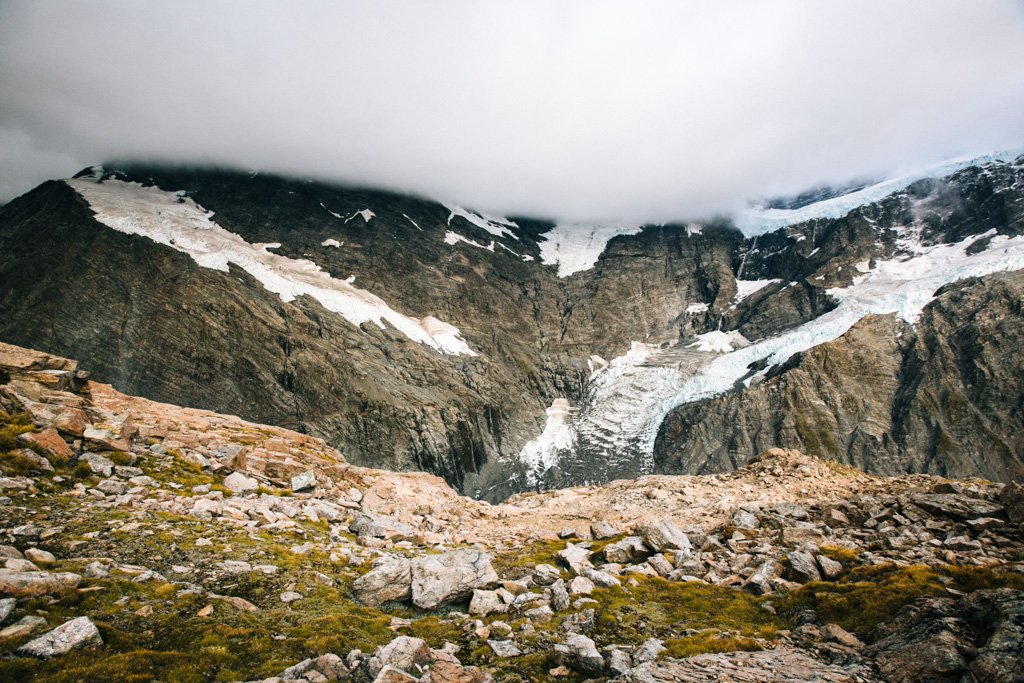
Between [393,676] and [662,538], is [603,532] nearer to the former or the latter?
[662,538]

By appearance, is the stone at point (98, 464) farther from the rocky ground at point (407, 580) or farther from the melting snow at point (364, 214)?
the melting snow at point (364, 214)

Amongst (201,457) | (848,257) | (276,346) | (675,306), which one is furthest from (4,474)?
(848,257)

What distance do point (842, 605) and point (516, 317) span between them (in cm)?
14532

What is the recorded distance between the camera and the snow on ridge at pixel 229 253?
93.4 metres

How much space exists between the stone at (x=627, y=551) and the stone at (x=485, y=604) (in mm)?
8883

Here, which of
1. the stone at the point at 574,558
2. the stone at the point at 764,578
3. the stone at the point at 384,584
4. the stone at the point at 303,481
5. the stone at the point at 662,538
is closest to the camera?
the stone at the point at 384,584

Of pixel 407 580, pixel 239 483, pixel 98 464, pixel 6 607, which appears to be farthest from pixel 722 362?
pixel 6 607

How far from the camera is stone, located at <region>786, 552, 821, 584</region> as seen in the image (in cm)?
1720

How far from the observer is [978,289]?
11638cm

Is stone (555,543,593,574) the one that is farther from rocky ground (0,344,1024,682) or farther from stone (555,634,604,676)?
stone (555,634,604,676)

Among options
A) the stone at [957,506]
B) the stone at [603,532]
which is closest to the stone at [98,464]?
the stone at [603,532]

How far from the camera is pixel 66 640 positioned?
8.09 m

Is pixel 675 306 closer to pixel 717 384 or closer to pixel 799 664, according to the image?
pixel 717 384

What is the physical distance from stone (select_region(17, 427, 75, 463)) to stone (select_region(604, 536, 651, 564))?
21407 millimetres
